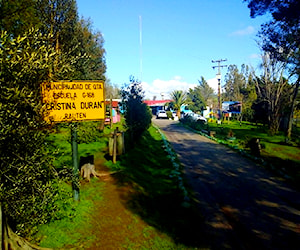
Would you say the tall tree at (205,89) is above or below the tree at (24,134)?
above

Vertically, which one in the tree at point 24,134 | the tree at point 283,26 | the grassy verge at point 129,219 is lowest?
the grassy verge at point 129,219

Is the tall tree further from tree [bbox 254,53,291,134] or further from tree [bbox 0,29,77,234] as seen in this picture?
tree [bbox 0,29,77,234]

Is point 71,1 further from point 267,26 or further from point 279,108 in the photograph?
point 279,108

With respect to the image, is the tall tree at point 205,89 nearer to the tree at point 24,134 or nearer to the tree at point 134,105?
the tree at point 134,105

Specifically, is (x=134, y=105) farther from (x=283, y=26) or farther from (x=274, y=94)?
(x=274, y=94)

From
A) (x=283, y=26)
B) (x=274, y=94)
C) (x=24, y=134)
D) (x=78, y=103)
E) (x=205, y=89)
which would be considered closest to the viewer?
(x=24, y=134)

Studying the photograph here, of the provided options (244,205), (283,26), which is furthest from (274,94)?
(244,205)

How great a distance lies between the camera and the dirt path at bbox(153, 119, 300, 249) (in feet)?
19.7

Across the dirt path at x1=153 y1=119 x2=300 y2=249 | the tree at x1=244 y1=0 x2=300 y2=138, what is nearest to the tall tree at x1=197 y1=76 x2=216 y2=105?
the tree at x1=244 y1=0 x2=300 y2=138

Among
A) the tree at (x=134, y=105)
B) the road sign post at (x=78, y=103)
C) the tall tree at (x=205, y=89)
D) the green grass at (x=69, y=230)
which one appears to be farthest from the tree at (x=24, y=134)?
the tall tree at (x=205, y=89)

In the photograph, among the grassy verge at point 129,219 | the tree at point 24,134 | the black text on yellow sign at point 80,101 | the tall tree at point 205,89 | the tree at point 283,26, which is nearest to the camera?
the tree at point 24,134

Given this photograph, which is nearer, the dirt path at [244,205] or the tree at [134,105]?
the dirt path at [244,205]

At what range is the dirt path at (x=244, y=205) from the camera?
19.7 feet

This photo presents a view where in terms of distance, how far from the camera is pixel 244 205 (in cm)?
808
